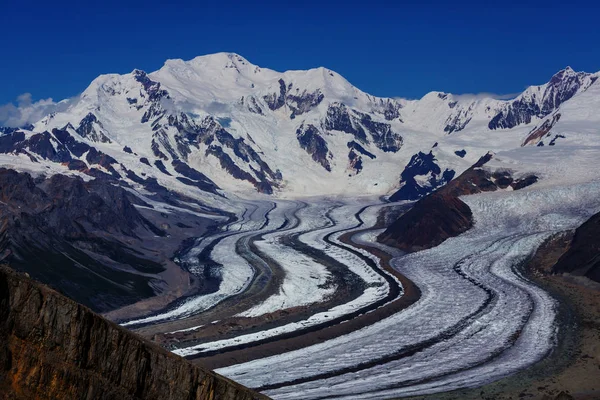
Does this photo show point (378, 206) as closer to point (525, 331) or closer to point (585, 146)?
point (585, 146)

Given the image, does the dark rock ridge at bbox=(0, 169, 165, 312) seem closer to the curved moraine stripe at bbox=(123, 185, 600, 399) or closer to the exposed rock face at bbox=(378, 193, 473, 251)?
the curved moraine stripe at bbox=(123, 185, 600, 399)

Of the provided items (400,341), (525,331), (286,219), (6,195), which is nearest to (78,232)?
(6,195)

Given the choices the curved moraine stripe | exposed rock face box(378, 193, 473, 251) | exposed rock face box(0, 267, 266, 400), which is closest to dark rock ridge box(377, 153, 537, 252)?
exposed rock face box(378, 193, 473, 251)

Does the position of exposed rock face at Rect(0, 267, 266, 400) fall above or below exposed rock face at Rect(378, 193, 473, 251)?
below

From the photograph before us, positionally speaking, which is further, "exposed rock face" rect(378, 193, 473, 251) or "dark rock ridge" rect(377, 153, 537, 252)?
"dark rock ridge" rect(377, 153, 537, 252)

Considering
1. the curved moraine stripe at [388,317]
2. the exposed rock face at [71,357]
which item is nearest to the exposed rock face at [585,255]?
the curved moraine stripe at [388,317]

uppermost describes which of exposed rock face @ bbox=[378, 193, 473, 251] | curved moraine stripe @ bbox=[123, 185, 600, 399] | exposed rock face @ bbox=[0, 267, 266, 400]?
exposed rock face @ bbox=[378, 193, 473, 251]
